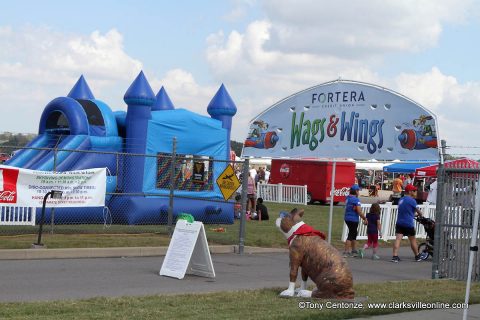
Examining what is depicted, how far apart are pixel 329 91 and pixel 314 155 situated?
1622mm

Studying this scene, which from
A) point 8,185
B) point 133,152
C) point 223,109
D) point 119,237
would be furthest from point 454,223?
point 223,109

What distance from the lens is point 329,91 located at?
18.7 m

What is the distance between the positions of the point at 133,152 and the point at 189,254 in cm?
952

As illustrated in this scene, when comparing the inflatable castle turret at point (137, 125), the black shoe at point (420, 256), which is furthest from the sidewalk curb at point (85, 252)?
the inflatable castle turret at point (137, 125)

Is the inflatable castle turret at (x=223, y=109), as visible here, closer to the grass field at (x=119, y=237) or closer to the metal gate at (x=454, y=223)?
the grass field at (x=119, y=237)

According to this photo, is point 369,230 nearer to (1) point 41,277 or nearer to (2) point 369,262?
(2) point 369,262

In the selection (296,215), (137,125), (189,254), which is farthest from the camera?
(137,125)

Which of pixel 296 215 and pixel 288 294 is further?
pixel 296 215

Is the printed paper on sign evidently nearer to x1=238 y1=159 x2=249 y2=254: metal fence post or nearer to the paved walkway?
the paved walkway

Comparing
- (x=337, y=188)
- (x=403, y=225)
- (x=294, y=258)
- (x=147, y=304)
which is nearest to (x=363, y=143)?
(x=403, y=225)

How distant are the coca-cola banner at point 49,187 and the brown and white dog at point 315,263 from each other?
7.35 meters

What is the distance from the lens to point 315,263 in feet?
32.6

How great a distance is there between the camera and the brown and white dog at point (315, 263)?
9.74 meters

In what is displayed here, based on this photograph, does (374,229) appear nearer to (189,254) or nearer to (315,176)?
(189,254)
